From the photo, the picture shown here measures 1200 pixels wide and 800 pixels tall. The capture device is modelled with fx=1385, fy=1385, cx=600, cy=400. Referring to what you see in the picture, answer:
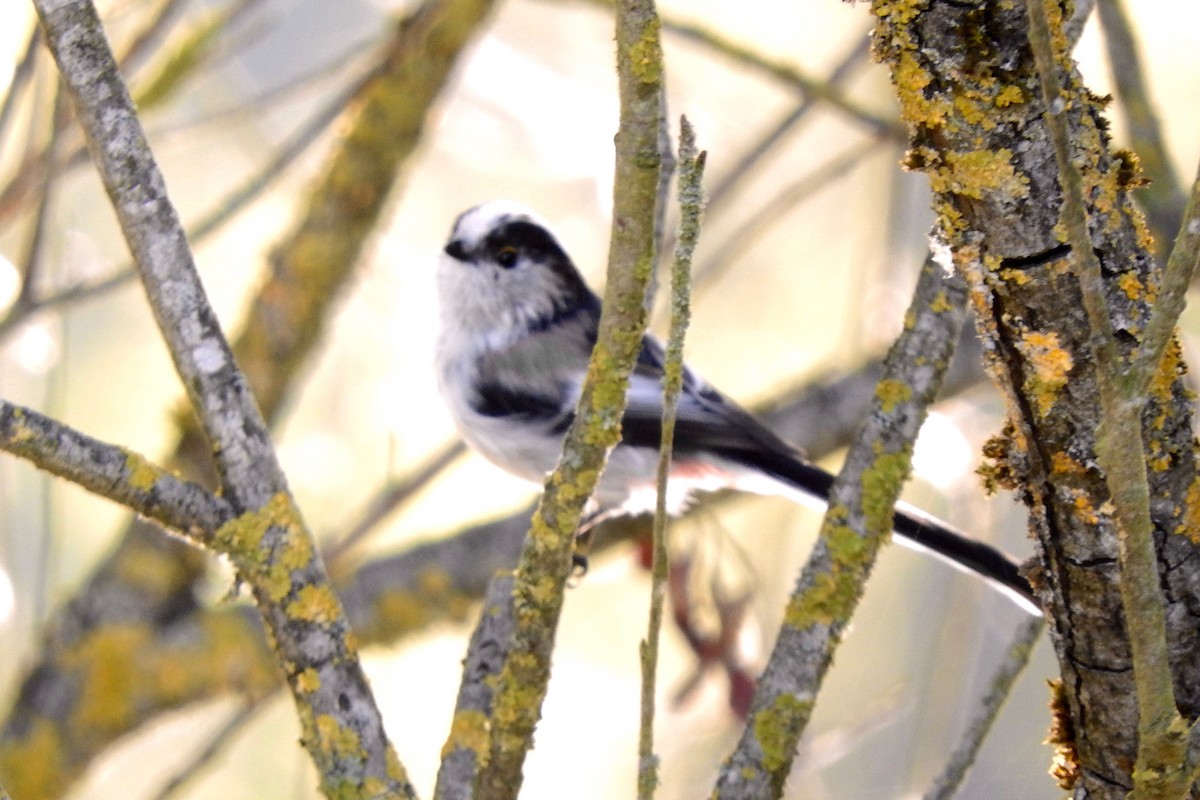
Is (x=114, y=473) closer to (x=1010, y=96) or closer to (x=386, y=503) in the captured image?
(x=1010, y=96)

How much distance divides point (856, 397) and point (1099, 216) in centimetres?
161

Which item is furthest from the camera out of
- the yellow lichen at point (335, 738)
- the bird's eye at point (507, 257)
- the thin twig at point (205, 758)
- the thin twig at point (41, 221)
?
the bird's eye at point (507, 257)

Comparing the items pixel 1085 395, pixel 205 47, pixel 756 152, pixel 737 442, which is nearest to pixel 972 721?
pixel 1085 395

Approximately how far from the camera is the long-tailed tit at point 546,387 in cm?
222

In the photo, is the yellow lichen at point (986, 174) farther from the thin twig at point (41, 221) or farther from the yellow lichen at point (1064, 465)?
the thin twig at point (41, 221)

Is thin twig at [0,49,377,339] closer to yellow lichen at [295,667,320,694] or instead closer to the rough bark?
yellow lichen at [295,667,320,694]

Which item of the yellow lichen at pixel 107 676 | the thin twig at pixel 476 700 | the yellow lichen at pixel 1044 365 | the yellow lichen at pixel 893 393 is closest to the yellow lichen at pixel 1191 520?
the yellow lichen at pixel 1044 365

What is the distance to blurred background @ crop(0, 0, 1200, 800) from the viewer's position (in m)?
2.47

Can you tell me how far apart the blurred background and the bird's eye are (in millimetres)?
190

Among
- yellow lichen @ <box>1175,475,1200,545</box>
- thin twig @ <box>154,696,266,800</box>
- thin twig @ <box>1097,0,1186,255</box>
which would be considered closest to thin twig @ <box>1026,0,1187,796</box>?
yellow lichen @ <box>1175,475,1200,545</box>

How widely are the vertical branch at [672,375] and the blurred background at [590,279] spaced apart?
4.25 feet

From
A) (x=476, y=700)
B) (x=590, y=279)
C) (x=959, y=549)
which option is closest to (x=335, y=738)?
(x=476, y=700)

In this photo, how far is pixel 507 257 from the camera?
2.58 meters

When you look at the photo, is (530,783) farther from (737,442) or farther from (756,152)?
(756,152)
